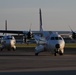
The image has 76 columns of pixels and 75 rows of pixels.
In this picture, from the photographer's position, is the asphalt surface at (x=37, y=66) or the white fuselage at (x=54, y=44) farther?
the white fuselage at (x=54, y=44)

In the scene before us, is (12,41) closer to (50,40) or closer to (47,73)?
(50,40)

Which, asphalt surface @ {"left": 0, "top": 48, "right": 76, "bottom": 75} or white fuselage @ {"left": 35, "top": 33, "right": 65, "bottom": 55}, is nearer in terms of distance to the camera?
asphalt surface @ {"left": 0, "top": 48, "right": 76, "bottom": 75}

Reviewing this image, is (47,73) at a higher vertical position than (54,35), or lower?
lower

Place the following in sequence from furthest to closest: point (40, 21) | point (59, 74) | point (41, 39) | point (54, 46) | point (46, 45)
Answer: point (40, 21)
point (41, 39)
point (46, 45)
point (54, 46)
point (59, 74)

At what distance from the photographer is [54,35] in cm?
3650

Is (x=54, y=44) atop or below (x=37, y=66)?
atop

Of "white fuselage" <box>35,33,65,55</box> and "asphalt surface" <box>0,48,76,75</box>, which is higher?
"white fuselage" <box>35,33,65,55</box>

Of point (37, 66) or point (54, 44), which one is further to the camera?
point (54, 44)

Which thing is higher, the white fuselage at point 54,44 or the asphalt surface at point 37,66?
the white fuselage at point 54,44

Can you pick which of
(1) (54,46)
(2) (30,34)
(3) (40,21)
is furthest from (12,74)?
(3) (40,21)

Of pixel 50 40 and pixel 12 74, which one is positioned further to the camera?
pixel 50 40

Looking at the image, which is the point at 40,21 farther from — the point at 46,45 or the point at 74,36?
the point at 46,45

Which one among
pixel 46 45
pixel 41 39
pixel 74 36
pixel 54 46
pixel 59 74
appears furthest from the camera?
pixel 74 36

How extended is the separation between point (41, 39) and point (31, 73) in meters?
22.4
